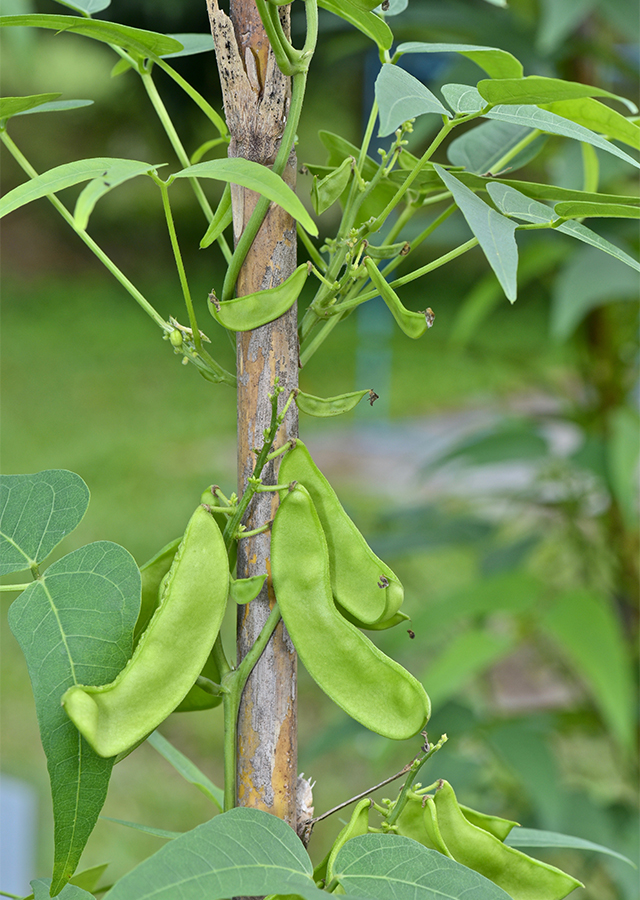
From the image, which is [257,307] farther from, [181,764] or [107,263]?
[181,764]

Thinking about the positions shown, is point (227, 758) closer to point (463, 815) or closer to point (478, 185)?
point (463, 815)

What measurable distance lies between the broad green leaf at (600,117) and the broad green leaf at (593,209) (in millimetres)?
24

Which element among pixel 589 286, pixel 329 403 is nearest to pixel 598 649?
pixel 589 286

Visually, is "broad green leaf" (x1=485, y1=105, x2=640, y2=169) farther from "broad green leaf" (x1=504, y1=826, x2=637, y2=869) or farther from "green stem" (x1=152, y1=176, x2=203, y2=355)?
"broad green leaf" (x1=504, y1=826, x2=637, y2=869)

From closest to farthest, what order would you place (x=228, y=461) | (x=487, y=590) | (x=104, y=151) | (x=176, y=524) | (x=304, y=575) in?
(x=304, y=575) < (x=487, y=590) < (x=176, y=524) < (x=228, y=461) < (x=104, y=151)

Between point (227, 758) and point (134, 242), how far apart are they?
17.2ft

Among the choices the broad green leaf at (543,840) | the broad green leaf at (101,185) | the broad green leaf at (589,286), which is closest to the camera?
the broad green leaf at (101,185)

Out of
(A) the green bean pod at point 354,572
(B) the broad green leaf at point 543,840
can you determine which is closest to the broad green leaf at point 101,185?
(A) the green bean pod at point 354,572

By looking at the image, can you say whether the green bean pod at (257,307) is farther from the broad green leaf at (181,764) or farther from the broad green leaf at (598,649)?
the broad green leaf at (598,649)

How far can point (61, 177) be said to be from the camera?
20 centimetres

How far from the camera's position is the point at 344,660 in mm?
250

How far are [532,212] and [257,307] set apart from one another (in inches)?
3.1

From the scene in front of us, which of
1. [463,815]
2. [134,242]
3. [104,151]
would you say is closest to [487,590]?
[463,815]

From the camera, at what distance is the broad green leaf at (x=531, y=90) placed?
0.69ft
